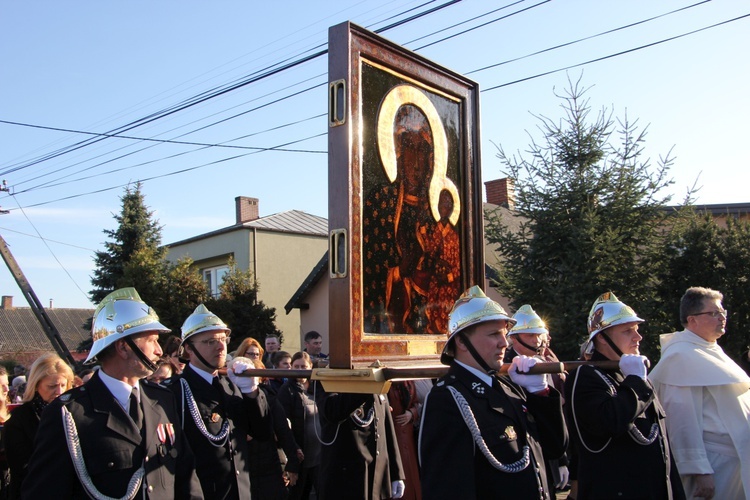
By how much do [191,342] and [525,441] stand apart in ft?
8.84

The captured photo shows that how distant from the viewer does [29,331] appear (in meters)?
48.4

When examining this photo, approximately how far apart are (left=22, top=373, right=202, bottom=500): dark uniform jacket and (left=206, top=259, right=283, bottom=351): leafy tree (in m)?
18.0

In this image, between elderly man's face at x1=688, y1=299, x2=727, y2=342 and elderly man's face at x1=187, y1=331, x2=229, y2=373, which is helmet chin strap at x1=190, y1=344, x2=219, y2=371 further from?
elderly man's face at x1=688, y1=299, x2=727, y2=342

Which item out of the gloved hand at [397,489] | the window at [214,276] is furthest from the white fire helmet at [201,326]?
the window at [214,276]

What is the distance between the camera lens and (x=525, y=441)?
353 cm

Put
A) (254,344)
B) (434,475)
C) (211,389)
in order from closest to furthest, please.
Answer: (434,475) < (211,389) < (254,344)

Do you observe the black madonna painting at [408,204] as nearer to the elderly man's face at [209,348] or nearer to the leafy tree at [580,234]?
the elderly man's face at [209,348]

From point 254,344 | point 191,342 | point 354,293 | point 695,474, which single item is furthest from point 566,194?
point 354,293

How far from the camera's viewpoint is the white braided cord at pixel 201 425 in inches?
192

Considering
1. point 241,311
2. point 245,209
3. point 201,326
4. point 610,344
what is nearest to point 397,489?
point 201,326

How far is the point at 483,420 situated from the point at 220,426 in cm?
225

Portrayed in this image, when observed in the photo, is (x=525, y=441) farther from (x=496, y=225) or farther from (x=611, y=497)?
(x=496, y=225)

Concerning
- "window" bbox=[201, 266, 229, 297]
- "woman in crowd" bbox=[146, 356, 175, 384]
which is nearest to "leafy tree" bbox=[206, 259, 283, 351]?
"window" bbox=[201, 266, 229, 297]

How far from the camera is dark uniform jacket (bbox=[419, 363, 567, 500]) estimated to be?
128 inches
